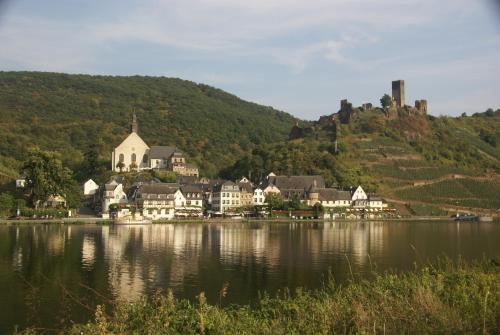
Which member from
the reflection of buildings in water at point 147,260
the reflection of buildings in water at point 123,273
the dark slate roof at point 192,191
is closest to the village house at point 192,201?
the dark slate roof at point 192,191

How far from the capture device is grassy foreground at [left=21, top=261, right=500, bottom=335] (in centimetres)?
842

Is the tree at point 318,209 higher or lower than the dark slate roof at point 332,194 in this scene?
lower

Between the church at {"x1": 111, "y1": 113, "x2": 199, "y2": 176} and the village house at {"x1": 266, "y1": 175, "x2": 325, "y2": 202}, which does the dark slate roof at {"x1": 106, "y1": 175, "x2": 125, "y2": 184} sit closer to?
the church at {"x1": 111, "y1": 113, "x2": 199, "y2": 176}

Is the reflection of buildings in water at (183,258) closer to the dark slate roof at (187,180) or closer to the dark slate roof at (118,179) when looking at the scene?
the dark slate roof at (118,179)

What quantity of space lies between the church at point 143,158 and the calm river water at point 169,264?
3537cm

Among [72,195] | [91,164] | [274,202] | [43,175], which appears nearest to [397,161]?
[274,202]

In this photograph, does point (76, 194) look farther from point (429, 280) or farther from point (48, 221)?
point (429, 280)

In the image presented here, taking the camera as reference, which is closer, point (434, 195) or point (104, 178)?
point (104, 178)

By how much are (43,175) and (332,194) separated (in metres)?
34.5

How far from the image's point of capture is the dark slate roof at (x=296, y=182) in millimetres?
73500

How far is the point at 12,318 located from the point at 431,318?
10598 mm

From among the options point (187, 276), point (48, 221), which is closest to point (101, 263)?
point (187, 276)

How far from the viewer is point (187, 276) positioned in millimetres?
21078

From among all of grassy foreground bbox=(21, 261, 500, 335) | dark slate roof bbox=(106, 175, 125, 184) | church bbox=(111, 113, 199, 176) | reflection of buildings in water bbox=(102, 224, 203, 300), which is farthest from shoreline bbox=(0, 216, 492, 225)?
grassy foreground bbox=(21, 261, 500, 335)
